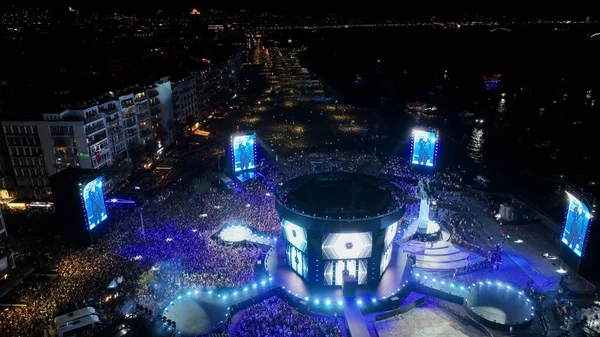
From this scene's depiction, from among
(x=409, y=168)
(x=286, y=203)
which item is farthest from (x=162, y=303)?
(x=409, y=168)

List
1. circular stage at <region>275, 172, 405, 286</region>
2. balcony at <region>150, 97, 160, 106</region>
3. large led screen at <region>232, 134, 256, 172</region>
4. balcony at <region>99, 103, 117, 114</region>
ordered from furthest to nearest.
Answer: balcony at <region>150, 97, 160, 106</region>, balcony at <region>99, 103, 117, 114</region>, large led screen at <region>232, 134, 256, 172</region>, circular stage at <region>275, 172, 405, 286</region>

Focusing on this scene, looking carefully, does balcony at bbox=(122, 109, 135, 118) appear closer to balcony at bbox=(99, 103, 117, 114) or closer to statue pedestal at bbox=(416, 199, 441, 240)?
balcony at bbox=(99, 103, 117, 114)

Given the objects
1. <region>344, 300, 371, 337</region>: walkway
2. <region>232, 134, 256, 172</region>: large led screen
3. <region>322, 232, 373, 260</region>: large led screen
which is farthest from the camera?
<region>232, 134, 256, 172</region>: large led screen

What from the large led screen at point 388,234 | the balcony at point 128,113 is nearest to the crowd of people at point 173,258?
the large led screen at point 388,234

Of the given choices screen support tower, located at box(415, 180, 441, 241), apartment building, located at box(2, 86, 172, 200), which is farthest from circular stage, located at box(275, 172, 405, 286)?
apartment building, located at box(2, 86, 172, 200)

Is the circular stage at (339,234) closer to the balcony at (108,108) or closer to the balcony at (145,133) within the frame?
the balcony at (108,108)
